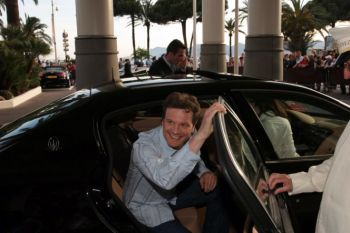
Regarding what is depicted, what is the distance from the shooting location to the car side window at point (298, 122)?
3488mm

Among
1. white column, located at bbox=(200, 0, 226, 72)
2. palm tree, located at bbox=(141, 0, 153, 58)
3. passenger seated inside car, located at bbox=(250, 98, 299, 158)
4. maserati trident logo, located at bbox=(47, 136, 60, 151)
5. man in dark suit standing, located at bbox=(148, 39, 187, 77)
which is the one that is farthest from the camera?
palm tree, located at bbox=(141, 0, 153, 58)

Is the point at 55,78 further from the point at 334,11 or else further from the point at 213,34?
the point at 334,11

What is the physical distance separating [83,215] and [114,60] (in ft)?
26.1

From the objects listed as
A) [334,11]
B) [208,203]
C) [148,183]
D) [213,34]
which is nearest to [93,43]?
[208,203]

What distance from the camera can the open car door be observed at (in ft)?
5.63

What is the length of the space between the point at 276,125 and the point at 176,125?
1.29 m

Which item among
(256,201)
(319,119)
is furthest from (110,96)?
(319,119)

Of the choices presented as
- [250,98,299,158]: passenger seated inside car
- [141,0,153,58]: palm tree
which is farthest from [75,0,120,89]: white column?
[141,0,153,58]: palm tree

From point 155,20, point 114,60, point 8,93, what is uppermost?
point 155,20

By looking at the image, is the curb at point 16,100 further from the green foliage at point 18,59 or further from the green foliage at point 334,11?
the green foliage at point 334,11

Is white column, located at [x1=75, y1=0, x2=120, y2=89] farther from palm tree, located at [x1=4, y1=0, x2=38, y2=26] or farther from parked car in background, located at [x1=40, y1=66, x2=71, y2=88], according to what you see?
parked car in background, located at [x1=40, y1=66, x2=71, y2=88]

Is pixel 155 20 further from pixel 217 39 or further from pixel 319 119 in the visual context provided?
pixel 319 119

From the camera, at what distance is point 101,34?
984cm

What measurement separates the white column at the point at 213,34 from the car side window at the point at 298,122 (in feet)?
53.4
